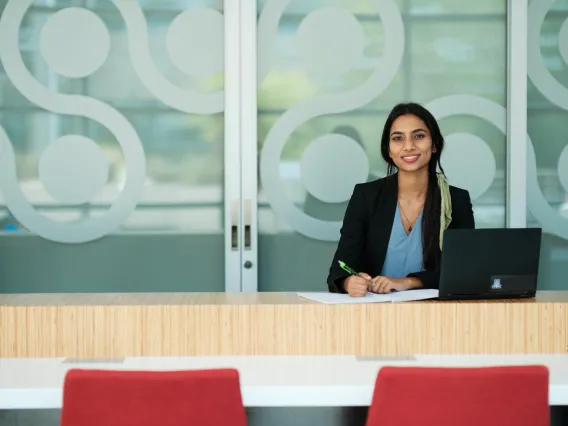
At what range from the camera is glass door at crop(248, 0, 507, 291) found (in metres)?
4.29

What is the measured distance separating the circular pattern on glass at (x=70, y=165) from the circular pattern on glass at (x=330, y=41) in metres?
1.24

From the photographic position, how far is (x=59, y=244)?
4.27 metres

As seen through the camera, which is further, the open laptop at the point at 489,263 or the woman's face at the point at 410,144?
the woman's face at the point at 410,144

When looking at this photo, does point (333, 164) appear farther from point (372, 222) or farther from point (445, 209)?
point (445, 209)

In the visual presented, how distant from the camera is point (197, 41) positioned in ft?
13.9

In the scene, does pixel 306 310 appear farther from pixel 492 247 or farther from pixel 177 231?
pixel 177 231

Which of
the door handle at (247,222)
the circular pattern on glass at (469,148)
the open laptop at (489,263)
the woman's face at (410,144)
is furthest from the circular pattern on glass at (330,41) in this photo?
the open laptop at (489,263)

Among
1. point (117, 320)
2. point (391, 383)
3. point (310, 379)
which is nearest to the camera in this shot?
point (391, 383)

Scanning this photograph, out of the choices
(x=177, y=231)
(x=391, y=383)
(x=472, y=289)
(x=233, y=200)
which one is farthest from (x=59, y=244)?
(x=391, y=383)

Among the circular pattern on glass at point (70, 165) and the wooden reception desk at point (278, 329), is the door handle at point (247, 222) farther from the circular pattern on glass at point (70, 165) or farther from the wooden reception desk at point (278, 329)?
the wooden reception desk at point (278, 329)

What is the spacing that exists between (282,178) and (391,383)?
2673mm

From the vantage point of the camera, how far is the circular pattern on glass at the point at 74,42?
4.21 meters

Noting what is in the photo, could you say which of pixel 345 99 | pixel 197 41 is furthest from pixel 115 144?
pixel 345 99

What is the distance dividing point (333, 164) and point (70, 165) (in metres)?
1.40
